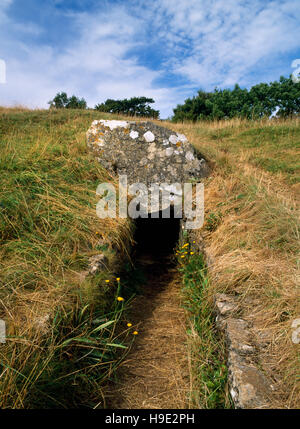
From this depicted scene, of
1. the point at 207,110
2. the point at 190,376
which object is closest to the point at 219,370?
the point at 190,376

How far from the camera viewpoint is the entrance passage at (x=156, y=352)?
2053 mm

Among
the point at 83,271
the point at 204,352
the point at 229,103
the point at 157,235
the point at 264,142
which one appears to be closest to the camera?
the point at 204,352

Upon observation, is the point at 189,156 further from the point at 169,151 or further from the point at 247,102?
the point at 247,102

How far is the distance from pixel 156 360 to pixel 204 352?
17.7 inches

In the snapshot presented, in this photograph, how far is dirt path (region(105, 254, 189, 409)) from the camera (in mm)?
2047

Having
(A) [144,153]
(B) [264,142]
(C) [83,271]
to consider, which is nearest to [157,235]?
(A) [144,153]

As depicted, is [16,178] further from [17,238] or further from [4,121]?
[4,121]

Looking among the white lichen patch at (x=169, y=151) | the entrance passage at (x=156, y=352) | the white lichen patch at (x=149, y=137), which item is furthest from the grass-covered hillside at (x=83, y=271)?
the white lichen patch at (x=149, y=137)

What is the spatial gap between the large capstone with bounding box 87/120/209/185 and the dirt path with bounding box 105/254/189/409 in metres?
1.93

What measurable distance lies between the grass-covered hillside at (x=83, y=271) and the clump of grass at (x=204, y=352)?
0.13ft

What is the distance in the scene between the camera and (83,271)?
258 centimetres

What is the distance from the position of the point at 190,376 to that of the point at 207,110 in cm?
1729

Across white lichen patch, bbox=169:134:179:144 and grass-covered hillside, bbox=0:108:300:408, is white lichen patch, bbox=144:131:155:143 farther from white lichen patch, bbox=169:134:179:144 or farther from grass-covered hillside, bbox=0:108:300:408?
grass-covered hillside, bbox=0:108:300:408
